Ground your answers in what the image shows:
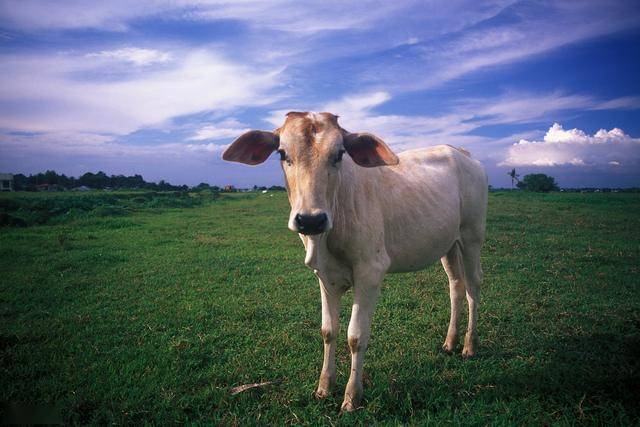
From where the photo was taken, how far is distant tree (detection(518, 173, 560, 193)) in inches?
2916

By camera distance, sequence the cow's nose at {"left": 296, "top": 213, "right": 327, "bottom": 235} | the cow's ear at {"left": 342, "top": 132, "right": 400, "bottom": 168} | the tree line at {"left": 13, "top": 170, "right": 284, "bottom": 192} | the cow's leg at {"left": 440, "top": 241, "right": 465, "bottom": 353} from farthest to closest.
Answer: the tree line at {"left": 13, "top": 170, "right": 284, "bottom": 192}, the cow's leg at {"left": 440, "top": 241, "right": 465, "bottom": 353}, the cow's ear at {"left": 342, "top": 132, "right": 400, "bottom": 168}, the cow's nose at {"left": 296, "top": 213, "right": 327, "bottom": 235}

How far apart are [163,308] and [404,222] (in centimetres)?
429

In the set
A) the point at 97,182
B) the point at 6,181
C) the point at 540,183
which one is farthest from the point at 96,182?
the point at 540,183

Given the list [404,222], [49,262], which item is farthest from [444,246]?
[49,262]

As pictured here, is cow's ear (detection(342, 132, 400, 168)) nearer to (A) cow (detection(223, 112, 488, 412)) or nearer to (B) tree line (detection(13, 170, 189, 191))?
(A) cow (detection(223, 112, 488, 412))

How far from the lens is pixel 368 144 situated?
11.4 ft

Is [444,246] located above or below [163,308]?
above

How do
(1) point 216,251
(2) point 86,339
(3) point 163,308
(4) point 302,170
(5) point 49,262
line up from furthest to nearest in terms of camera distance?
(1) point 216,251 → (5) point 49,262 → (3) point 163,308 → (2) point 86,339 → (4) point 302,170

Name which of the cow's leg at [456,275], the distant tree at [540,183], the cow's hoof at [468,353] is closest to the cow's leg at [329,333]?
the cow's hoof at [468,353]

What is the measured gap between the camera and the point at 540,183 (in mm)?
74812

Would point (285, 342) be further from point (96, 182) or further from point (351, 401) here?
point (96, 182)

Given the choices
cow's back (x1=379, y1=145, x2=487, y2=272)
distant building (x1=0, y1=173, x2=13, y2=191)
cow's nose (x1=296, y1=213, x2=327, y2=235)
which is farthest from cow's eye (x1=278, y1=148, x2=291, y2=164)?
distant building (x1=0, y1=173, x2=13, y2=191)

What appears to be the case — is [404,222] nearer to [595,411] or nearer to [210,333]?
[595,411]

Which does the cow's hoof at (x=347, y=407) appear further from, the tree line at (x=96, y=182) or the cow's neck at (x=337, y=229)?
the tree line at (x=96, y=182)
